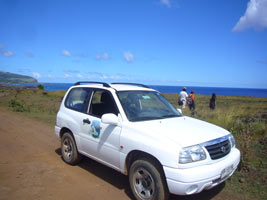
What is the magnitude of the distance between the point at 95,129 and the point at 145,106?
109 cm

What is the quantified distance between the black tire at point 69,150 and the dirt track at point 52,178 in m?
0.14

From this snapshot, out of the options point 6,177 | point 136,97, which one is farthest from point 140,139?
point 6,177

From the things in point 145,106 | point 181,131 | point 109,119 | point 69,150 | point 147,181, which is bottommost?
point 69,150

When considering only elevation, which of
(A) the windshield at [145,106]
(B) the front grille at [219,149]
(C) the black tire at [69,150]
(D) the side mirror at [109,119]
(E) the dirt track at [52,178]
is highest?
(A) the windshield at [145,106]

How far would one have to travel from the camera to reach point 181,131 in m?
3.47

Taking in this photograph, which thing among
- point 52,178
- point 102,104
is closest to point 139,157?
point 102,104

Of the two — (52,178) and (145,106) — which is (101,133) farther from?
(52,178)

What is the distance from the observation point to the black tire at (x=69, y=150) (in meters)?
4.94

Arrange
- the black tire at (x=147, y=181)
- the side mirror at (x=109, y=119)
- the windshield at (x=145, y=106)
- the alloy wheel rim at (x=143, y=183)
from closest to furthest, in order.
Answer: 1. the black tire at (x=147, y=181)
2. the alloy wheel rim at (x=143, y=183)
3. the side mirror at (x=109, y=119)
4. the windshield at (x=145, y=106)

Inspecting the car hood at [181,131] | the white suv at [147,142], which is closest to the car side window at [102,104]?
the white suv at [147,142]

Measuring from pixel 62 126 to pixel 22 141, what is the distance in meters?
2.53

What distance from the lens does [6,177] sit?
432cm

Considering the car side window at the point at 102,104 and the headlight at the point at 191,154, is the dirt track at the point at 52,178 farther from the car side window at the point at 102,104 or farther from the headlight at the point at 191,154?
the car side window at the point at 102,104

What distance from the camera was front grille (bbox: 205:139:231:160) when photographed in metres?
3.24
